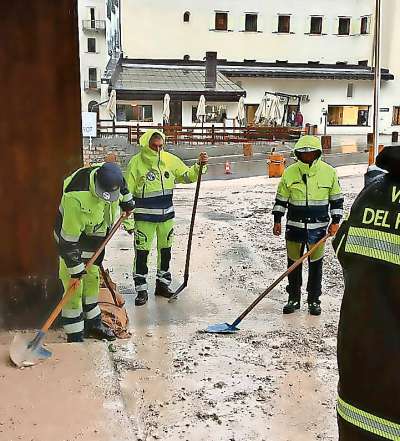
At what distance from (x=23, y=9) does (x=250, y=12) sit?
133ft

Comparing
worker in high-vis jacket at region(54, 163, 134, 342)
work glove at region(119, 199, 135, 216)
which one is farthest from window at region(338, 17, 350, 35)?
worker in high-vis jacket at region(54, 163, 134, 342)

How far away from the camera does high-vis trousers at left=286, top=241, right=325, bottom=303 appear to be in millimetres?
5723

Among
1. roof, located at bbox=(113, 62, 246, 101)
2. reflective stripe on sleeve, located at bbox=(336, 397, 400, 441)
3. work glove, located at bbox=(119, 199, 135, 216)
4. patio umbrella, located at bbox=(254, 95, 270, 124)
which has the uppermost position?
roof, located at bbox=(113, 62, 246, 101)

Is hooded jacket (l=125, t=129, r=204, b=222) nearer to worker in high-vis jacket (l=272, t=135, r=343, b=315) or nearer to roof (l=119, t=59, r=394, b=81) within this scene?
worker in high-vis jacket (l=272, t=135, r=343, b=315)

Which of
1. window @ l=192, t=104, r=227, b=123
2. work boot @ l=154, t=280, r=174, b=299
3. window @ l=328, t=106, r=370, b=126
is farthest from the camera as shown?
window @ l=328, t=106, r=370, b=126

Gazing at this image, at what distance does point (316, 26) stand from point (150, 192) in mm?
41606

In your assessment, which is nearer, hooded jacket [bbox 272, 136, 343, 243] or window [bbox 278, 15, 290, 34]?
hooded jacket [bbox 272, 136, 343, 243]

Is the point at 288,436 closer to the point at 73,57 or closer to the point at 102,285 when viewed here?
the point at 102,285

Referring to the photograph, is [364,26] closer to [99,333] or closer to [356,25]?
[356,25]

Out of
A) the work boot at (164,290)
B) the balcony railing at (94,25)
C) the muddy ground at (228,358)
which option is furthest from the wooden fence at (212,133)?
the work boot at (164,290)

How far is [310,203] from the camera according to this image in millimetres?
5578

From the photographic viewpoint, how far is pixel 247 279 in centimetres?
703

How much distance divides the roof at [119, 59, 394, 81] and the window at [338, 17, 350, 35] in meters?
4.39

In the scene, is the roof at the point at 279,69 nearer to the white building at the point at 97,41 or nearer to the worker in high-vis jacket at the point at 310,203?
the white building at the point at 97,41
